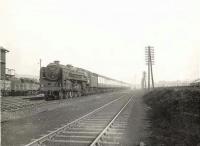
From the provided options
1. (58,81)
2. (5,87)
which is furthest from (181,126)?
(5,87)

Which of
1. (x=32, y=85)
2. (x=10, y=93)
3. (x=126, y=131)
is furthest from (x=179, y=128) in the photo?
(x=32, y=85)

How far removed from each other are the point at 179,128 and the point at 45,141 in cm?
503

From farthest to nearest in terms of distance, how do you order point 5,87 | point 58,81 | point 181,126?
point 5,87 < point 58,81 < point 181,126

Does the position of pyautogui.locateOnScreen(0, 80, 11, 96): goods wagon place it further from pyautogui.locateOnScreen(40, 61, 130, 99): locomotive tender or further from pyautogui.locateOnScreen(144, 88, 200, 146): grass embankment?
pyautogui.locateOnScreen(144, 88, 200, 146): grass embankment

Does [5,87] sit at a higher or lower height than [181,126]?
higher

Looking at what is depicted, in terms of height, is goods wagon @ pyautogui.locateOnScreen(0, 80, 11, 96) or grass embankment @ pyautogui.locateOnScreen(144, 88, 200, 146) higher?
goods wagon @ pyautogui.locateOnScreen(0, 80, 11, 96)

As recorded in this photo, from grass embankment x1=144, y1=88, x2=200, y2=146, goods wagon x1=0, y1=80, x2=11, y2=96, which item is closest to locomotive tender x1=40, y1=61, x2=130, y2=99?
goods wagon x1=0, y1=80, x2=11, y2=96

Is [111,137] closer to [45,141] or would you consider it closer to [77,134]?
[77,134]

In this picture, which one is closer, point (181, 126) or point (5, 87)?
point (181, 126)

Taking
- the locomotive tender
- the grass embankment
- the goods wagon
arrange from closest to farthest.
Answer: the grass embankment < the locomotive tender < the goods wagon

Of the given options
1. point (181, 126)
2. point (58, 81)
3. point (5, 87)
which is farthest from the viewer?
point (5, 87)

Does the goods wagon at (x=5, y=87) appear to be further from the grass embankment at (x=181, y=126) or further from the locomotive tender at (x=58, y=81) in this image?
the grass embankment at (x=181, y=126)

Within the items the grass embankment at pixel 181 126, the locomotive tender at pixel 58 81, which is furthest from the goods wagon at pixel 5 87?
the grass embankment at pixel 181 126

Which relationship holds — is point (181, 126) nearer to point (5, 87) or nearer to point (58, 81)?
point (58, 81)
